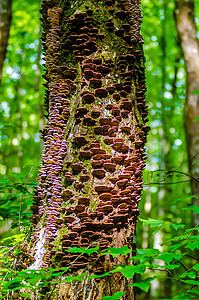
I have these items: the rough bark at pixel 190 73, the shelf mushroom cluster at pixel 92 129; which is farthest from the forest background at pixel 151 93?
the shelf mushroom cluster at pixel 92 129

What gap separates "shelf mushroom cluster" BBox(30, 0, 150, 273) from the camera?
1542 millimetres

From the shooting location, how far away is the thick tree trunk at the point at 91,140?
1.50m

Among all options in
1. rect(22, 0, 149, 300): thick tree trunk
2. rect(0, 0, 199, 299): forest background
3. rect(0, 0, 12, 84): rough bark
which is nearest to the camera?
rect(22, 0, 149, 300): thick tree trunk

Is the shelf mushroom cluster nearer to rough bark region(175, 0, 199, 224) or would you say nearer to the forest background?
rough bark region(175, 0, 199, 224)

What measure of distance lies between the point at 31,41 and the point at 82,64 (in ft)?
43.9

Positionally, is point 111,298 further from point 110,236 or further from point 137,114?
point 137,114

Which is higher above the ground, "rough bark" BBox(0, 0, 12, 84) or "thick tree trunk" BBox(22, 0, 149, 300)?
"rough bark" BBox(0, 0, 12, 84)

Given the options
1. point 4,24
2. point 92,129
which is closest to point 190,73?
point 4,24

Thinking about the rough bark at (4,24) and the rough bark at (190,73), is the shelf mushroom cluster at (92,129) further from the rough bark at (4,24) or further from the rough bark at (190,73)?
the rough bark at (4,24)

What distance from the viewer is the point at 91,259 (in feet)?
4.75

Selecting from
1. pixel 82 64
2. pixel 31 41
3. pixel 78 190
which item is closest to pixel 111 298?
pixel 78 190

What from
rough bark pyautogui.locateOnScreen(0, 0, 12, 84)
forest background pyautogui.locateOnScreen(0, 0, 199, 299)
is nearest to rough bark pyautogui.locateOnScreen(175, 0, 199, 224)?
rough bark pyautogui.locateOnScreen(0, 0, 12, 84)

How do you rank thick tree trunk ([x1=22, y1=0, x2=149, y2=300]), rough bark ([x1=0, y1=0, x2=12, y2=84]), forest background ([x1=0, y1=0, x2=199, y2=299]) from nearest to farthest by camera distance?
1. thick tree trunk ([x1=22, y1=0, x2=149, y2=300])
2. rough bark ([x1=0, y1=0, x2=12, y2=84])
3. forest background ([x1=0, y1=0, x2=199, y2=299])

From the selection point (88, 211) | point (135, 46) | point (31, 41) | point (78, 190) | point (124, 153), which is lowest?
point (88, 211)
